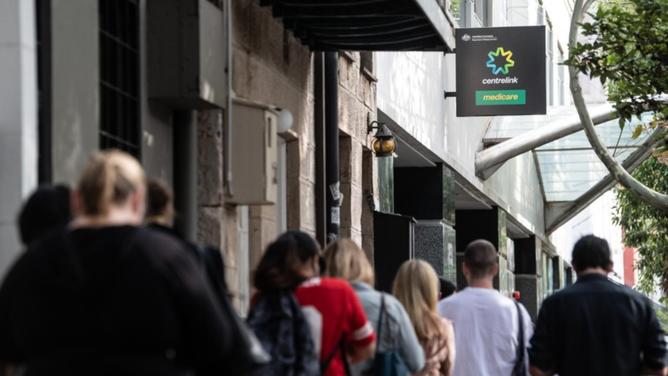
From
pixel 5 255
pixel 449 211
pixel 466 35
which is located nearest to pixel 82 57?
pixel 5 255

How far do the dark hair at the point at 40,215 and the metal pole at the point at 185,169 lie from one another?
501 cm

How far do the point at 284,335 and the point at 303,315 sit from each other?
152 mm

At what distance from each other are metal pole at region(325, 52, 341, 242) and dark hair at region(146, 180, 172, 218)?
9.24 metres

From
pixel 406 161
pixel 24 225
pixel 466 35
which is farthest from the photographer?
pixel 406 161

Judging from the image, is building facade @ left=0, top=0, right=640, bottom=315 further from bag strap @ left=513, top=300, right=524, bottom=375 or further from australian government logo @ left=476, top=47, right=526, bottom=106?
bag strap @ left=513, top=300, right=524, bottom=375

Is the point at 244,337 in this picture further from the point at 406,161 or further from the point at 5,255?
the point at 406,161

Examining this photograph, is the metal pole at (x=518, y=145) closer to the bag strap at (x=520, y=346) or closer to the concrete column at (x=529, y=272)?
the concrete column at (x=529, y=272)

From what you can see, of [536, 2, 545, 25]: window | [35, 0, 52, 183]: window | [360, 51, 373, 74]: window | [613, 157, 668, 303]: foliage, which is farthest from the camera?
[536, 2, 545, 25]: window

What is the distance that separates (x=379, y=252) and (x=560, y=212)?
23255mm

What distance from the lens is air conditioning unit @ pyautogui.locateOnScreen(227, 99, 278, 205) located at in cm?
1146

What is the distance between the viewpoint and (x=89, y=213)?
→ 5020mm

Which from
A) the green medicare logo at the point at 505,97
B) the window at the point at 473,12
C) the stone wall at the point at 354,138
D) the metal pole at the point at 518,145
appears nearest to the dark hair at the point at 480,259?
the stone wall at the point at 354,138

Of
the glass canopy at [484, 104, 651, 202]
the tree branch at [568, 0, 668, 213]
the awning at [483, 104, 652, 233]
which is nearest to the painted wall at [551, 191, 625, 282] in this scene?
the awning at [483, 104, 652, 233]

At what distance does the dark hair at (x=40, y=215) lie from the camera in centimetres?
585
